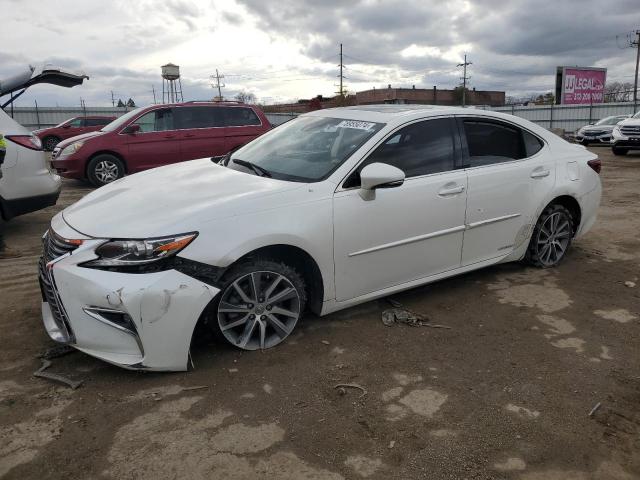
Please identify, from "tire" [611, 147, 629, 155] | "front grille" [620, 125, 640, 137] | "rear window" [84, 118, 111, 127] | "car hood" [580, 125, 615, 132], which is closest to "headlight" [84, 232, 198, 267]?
"front grille" [620, 125, 640, 137]

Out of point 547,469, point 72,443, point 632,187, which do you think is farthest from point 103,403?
point 632,187

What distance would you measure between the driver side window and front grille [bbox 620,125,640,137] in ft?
47.3

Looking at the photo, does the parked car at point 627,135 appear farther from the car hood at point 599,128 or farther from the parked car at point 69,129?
the parked car at point 69,129

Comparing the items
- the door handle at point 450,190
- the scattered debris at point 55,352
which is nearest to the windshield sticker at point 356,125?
the door handle at point 450,190

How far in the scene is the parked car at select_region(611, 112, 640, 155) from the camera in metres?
15.6

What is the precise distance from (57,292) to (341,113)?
99.6 inches

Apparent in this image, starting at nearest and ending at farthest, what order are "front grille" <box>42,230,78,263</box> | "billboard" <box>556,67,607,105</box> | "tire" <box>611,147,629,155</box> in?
"front grille" <box>42,230,78,263</box>
"tire" <box>611,147,629,155</box>
"billboard" <box>556,67,607,105</box>

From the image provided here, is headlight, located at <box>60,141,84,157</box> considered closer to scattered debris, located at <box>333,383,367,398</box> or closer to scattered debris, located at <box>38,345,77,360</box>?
scattered debris, located at <box>38,345,77,360</box>

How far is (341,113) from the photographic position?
429 cm

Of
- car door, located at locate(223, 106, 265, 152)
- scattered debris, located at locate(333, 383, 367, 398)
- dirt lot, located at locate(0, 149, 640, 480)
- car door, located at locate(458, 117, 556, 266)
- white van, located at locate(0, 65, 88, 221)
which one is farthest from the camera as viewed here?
car door, located at locate(223, 106, 265, 152)

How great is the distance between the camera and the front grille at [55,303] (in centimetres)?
297

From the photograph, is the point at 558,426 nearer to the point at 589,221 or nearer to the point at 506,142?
the point at 506,142

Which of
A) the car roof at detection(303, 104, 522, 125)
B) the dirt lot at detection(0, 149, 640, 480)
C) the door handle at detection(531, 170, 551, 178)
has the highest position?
the car roof at detection(303, 104, 522, 125)

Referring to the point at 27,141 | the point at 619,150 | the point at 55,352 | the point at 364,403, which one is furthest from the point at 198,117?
the point at 619,150
